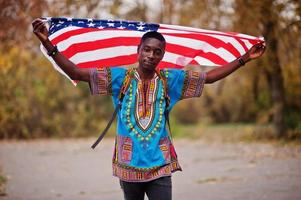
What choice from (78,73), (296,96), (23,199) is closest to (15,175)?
(23,199)

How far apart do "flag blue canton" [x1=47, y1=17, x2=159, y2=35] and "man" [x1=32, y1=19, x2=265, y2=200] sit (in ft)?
2.70

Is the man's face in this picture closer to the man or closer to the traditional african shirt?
the man

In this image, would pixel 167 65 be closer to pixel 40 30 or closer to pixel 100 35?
pixel 100 35

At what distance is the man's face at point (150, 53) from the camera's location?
16.2ft

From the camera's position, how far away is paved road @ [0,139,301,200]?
9556 mm

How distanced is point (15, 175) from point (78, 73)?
28.3 ft

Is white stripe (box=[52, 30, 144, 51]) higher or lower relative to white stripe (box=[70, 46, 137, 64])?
higher

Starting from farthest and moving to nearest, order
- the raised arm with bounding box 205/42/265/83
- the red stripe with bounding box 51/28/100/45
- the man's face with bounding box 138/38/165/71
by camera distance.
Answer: the red stripe with bounding box 51/28/100/45, the raised arm with bounding box 205/42/265/83, the man's face with bounding box 138/38/165/71

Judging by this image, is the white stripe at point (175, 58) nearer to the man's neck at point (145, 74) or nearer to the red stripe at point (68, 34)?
Answer: the red stripe at point (68, 34)

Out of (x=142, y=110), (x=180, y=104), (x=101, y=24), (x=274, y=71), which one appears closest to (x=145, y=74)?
(x=142, y=110)

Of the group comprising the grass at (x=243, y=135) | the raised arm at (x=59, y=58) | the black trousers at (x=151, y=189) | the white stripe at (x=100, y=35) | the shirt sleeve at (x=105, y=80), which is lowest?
the grass at (x=243, y=135)

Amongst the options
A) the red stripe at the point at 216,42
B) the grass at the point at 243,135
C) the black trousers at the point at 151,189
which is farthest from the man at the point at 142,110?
the grass at the point at 243,135

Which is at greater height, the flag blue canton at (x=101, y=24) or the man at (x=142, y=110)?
the flag blue canton at (x=101, y=24)

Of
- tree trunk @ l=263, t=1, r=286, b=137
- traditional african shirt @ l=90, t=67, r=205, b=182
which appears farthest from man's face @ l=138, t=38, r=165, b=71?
tree trunk @ l=263, t=1, r=286, b=137
